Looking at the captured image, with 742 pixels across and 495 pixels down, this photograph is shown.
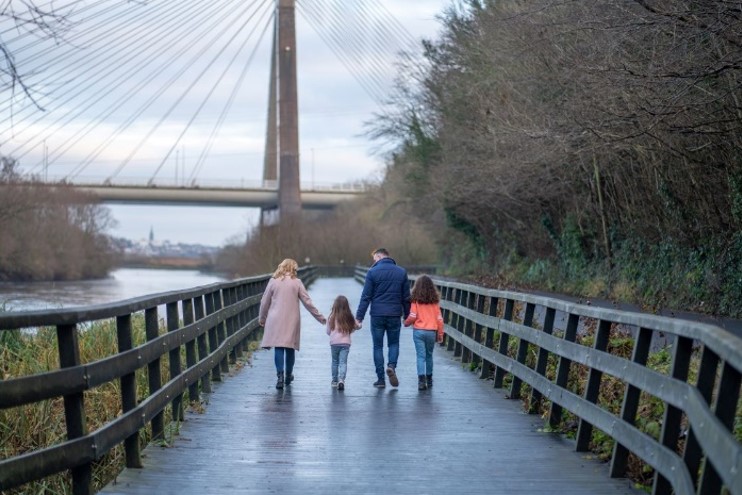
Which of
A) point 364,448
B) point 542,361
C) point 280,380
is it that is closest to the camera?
point 364,448

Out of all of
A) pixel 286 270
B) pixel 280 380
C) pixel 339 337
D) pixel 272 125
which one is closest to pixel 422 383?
pixel 339 337

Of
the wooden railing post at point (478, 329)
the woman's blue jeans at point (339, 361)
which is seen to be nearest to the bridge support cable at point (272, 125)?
the wooden railing post at point (478, 329)

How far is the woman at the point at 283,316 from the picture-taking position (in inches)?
510

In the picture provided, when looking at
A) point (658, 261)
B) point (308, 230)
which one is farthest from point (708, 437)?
point (308, 230)

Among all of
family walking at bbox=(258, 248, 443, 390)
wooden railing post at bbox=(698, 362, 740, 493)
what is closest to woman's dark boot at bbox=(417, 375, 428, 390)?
family walking at bbox=(258, 248, 443, 390)

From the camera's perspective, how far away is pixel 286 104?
61.0 m

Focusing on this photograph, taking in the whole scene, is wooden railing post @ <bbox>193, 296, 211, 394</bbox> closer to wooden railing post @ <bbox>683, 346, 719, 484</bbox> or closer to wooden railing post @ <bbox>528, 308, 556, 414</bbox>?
wooden railing post @ <bbox>528, 308, 556, 414</bbox>

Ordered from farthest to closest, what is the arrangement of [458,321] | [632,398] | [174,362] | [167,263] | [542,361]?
1. [167,263]
2. [458,321]
3. [542,361]
4. [174,362]
5. [632,398]

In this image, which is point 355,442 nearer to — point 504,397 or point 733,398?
point 504,397

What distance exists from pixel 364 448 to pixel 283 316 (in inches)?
163

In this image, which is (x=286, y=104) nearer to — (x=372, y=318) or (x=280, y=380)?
(x=372, y=318)

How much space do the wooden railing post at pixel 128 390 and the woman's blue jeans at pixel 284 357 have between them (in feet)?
16.3

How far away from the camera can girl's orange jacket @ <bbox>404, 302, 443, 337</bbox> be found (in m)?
13.2

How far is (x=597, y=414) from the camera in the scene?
7984 millimetres
